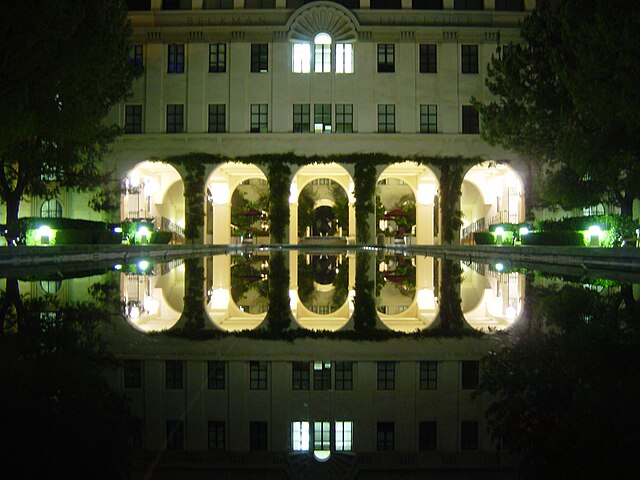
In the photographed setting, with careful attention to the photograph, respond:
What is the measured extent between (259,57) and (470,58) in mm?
13231

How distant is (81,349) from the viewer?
468cm

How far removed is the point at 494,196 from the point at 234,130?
63.8 ft

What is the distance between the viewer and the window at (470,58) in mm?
40625

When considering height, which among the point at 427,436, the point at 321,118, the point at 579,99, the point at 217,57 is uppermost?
the point at 217,57

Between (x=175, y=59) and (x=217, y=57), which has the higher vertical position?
(x=217, y=57)

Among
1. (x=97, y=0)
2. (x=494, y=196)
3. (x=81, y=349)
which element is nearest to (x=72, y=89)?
(x=97, y=0)

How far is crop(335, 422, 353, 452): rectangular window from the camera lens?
252cm

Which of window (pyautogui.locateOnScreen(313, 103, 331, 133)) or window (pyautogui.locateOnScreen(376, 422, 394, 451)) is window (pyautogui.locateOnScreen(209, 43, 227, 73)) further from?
window (pyautogui.locateOnScreen(376, 422, 394, 451))

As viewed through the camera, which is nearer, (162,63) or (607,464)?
(607,464)

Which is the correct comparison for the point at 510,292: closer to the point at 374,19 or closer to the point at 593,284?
the point at 593,284

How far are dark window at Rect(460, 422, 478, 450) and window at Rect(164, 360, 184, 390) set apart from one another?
5.17 ft

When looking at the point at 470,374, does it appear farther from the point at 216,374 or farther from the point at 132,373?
the point at 132,373

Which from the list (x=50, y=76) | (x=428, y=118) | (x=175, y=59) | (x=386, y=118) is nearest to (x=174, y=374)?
(x=50, y=76)

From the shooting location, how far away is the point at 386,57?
40438 millimetres
